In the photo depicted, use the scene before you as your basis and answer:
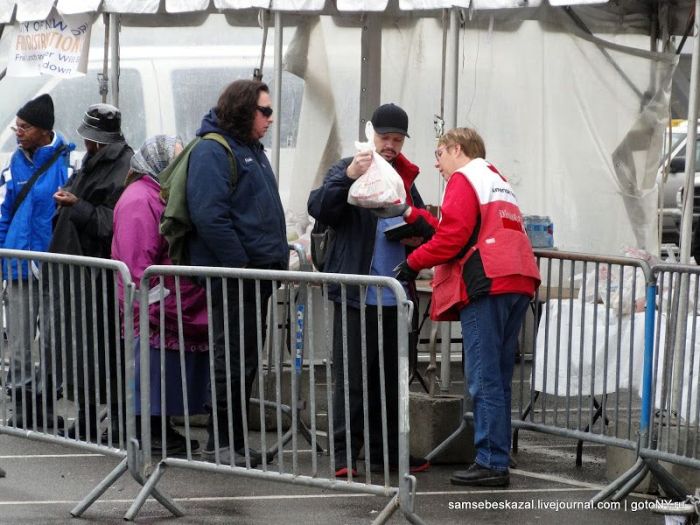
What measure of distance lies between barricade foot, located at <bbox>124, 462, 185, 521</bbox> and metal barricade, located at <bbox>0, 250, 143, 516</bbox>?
0.49ft

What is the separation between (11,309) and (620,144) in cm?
459

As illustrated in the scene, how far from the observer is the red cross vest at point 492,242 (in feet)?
22.5

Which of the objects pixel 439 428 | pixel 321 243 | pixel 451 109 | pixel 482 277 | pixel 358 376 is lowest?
pixel 439 428

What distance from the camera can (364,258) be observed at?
7.17 metres

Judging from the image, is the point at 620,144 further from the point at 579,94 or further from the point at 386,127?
the point at 386,127

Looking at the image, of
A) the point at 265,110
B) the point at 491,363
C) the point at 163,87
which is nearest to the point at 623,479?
the point at 491,363

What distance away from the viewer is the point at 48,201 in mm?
8438

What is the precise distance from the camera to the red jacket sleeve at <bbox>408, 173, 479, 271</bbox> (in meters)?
6.82

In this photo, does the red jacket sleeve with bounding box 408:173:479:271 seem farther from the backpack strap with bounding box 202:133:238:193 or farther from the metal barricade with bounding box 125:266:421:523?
the backpack strap with bounding box 202:133:238:193

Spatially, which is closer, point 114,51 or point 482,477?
point 482,477

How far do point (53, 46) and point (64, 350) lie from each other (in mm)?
3931

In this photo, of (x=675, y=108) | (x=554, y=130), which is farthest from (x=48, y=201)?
(x=675, y=108)

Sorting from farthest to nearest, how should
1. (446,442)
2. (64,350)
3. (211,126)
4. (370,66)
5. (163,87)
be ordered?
(163,87) < (370,66) < (446,442) < (211,126) < (64,350)

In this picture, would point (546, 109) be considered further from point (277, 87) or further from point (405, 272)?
point (405, 272)
